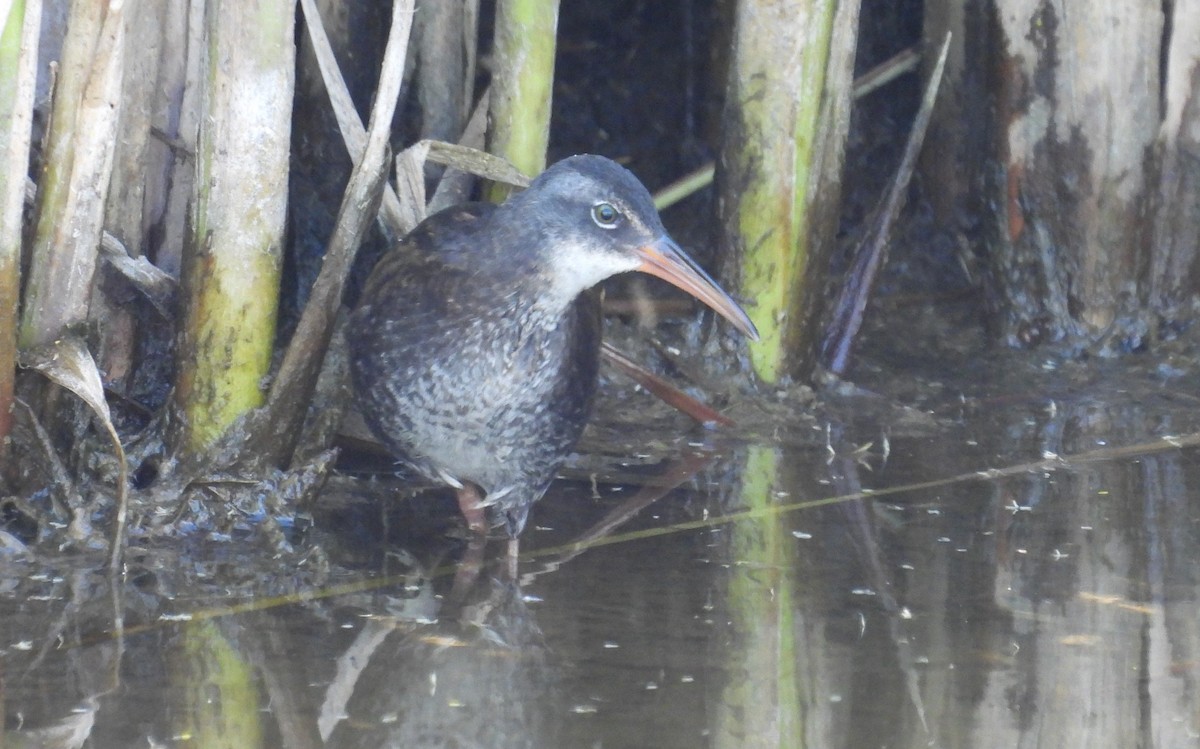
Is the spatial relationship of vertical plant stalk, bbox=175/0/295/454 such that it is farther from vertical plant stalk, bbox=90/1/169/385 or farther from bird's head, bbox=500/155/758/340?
bird's head, bbox=500/155/758/340

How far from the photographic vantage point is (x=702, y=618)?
3.02 m

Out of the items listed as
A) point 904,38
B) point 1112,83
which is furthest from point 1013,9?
point 904,38

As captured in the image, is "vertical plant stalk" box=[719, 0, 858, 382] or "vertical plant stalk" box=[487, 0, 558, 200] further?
"vertical plant stalk" box=[719, 0, 858, 382]

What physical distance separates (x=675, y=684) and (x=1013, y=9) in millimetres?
2837

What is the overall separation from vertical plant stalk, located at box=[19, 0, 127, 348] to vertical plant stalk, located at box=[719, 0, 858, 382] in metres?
1.80

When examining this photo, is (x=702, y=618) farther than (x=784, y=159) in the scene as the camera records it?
No

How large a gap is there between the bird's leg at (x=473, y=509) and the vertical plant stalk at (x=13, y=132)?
3.56 ft

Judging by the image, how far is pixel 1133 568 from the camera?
10.8 ft

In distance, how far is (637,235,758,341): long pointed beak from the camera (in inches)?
139

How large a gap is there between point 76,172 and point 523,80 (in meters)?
1.30

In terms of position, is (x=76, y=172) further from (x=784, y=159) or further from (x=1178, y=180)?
(x=1178, y=180)

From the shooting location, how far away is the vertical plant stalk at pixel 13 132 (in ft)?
9.88

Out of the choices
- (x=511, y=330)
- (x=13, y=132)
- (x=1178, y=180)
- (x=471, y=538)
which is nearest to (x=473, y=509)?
(x=471, y=538)

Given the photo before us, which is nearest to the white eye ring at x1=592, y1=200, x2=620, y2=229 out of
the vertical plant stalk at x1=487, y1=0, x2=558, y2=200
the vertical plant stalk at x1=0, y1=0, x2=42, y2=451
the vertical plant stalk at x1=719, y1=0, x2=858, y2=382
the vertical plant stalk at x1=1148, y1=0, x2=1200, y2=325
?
the vertical plant stalk at x1=487, y1=0, x2=558, y2=200
